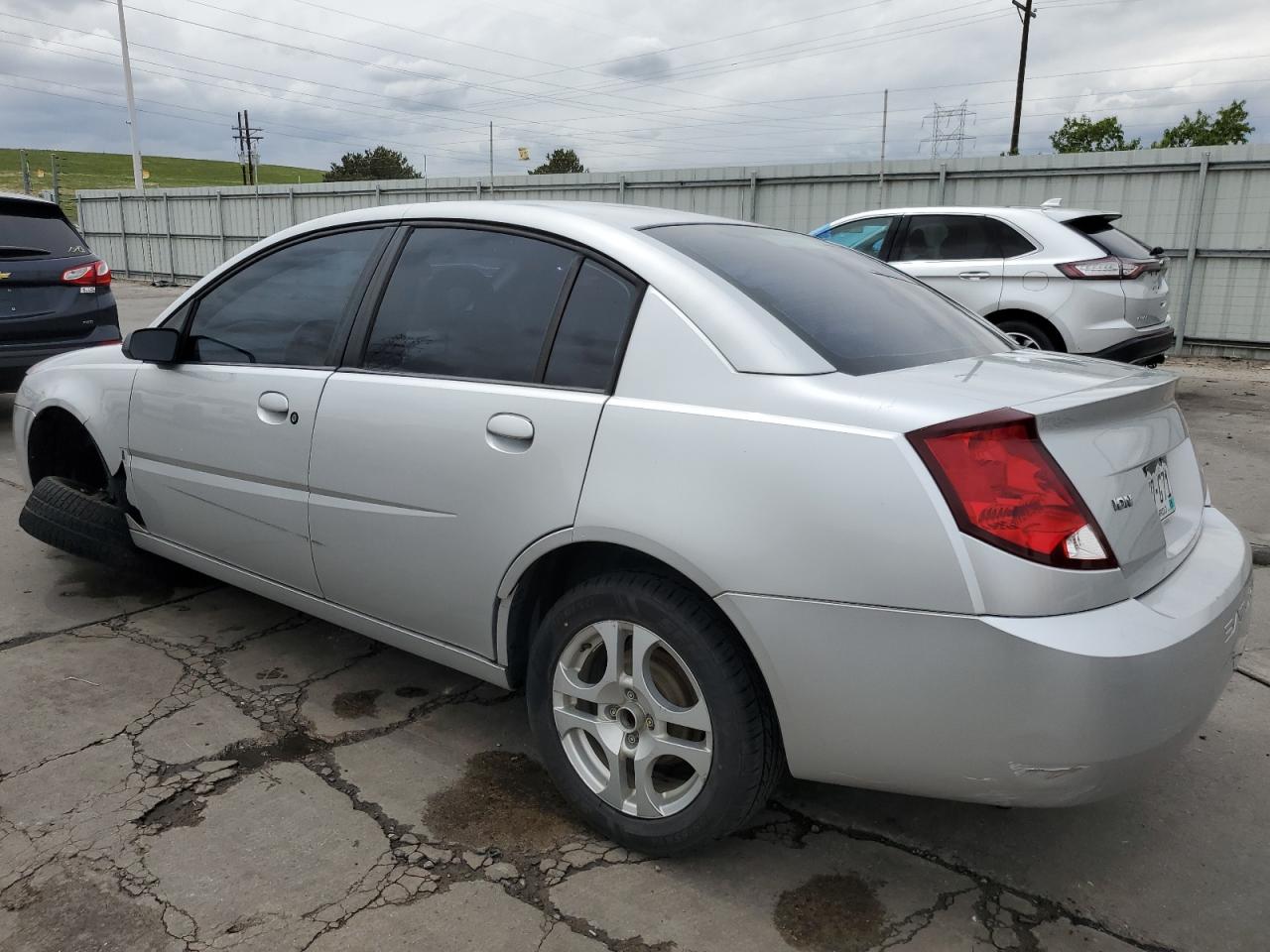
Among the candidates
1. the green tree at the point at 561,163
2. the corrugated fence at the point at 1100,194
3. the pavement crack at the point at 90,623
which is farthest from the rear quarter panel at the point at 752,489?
the green tree at the point at 561,163

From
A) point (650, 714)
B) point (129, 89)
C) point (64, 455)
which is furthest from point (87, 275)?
point (129, 89)

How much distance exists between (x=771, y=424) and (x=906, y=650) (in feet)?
1.74

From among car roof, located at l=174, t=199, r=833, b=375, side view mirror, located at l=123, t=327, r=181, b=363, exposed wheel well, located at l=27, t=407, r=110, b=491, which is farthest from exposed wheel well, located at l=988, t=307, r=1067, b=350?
exposed wheel well, located at l=27, t=407, r=110, b=491

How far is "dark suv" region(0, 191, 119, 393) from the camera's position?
269 inches

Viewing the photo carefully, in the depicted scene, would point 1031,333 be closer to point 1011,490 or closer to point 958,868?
point 958,868

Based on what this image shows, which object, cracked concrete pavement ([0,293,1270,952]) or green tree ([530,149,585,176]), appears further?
green tree ([530,149,585,176])

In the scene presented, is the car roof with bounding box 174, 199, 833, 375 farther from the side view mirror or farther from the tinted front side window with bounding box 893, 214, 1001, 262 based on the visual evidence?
the tinted front side window with bounding box 893, 214, 1001, 262

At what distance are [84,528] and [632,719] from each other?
2665mm

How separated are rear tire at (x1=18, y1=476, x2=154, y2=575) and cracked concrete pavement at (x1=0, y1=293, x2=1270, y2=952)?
24.4 inches

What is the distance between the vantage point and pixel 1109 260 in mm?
7582

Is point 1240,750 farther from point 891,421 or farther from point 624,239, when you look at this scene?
point 624,239

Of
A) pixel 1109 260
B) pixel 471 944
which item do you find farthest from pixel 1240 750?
pixel 1109 260

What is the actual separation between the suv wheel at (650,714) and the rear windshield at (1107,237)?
6.90 meters

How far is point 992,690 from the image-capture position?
6.02 ft
